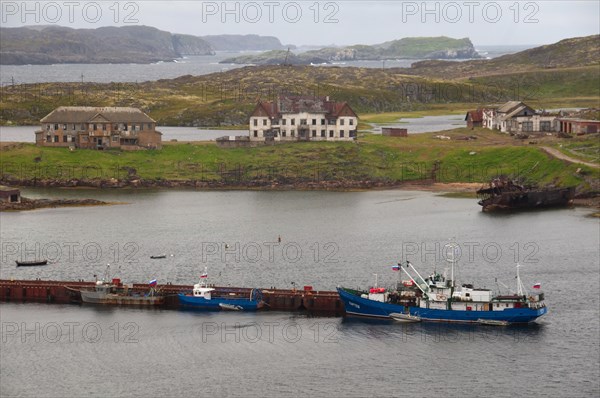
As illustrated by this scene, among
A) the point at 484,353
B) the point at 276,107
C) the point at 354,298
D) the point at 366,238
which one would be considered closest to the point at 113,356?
the point at 354,298

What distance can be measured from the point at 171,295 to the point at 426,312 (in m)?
21.8

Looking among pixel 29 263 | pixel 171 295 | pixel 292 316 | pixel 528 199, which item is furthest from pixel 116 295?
pixel 528 199

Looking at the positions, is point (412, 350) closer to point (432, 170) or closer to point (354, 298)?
point (354, 298)

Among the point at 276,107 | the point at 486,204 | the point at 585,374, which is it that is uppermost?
the point at 276,107

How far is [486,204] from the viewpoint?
147250mm

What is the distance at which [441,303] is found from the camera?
97188 millimetres

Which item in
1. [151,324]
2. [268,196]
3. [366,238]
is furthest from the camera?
[268,196]

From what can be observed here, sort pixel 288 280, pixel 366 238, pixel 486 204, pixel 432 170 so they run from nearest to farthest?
pixel 288 280, pixel 366 238, pixel 486 204, pixel 432 170

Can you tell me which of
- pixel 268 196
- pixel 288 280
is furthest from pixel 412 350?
pixel 268 196

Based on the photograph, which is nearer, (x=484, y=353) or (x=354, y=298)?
(x=484, y=353)

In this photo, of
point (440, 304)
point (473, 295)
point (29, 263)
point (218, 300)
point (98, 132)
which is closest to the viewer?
point (473, 295)

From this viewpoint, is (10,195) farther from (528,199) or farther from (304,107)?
(528,199)

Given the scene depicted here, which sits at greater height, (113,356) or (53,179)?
(53,179)

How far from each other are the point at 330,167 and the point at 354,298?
76.6 metres
